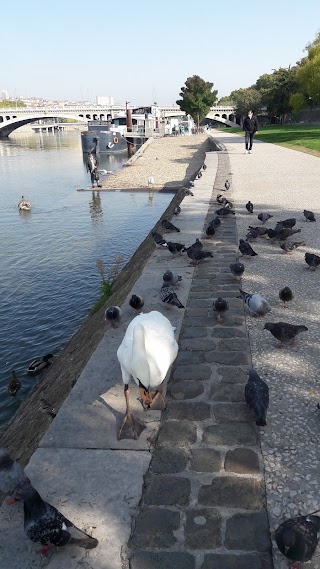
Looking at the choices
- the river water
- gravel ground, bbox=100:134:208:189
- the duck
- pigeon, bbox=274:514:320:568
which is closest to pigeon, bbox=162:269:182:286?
the duck

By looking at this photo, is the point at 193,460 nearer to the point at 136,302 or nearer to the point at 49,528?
the point at 49,528

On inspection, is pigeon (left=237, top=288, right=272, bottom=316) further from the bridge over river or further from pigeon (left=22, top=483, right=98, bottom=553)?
the bridge over river

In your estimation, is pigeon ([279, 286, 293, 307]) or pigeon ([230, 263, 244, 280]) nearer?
pigeon ([279, 286, 293, 307])

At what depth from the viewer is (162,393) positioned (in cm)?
462

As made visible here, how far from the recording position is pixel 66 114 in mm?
122125

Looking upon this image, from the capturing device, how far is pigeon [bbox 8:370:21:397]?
9.14m

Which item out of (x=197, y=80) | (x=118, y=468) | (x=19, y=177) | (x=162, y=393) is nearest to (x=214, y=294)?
(x=162, y=393)

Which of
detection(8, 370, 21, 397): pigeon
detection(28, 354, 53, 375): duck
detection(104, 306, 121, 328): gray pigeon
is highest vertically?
detection(104, 306, 121, 328): gray pigeon

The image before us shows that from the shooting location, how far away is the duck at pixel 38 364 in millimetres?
9599

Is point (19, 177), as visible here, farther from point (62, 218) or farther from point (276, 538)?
point (276, 538)

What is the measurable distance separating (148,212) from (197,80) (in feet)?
200

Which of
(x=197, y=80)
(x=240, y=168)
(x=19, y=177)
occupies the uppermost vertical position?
(x=197, y=80)

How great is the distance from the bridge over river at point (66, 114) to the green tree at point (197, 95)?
78.2 ft

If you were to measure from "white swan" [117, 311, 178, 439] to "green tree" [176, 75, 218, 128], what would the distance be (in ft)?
261
